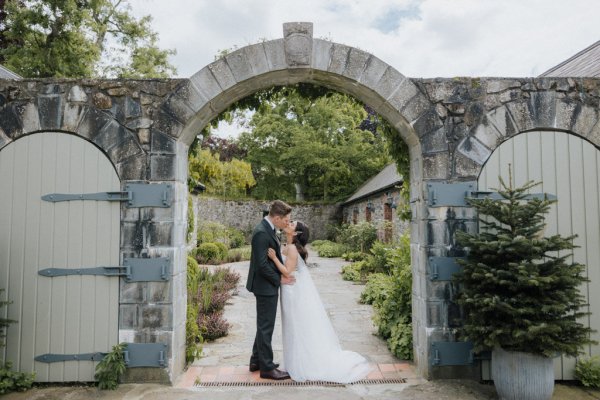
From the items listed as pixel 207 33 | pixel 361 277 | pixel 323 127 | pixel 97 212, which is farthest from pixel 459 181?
pixel 323 127

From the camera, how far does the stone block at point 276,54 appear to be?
3865 millimetres

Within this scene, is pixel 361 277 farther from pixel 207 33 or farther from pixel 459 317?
pixel 207 33

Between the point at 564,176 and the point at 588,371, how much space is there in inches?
70.8

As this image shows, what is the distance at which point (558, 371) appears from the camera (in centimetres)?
379

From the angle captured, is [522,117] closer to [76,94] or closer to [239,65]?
[239,65]

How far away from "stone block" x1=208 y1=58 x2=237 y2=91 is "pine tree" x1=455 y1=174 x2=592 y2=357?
2.57 m

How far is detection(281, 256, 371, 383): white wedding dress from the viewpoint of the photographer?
3.89 meters

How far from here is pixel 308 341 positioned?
12.9ft

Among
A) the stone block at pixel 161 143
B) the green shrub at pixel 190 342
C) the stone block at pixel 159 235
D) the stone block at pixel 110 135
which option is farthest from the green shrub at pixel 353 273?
the stone block at pixel 110 135

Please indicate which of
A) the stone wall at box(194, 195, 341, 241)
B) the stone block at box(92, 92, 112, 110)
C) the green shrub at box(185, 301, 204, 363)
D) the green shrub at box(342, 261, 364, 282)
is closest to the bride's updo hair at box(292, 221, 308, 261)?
the green shrub at box(185, 301, 204, 363)

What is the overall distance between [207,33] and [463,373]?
1044 centimetres

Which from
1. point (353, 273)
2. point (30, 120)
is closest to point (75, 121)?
point (30, 120)

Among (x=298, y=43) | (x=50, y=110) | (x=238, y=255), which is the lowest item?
(x=238, y=255)

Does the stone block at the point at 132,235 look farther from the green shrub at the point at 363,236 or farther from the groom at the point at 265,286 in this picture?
the green shrub at the point at 363,236
